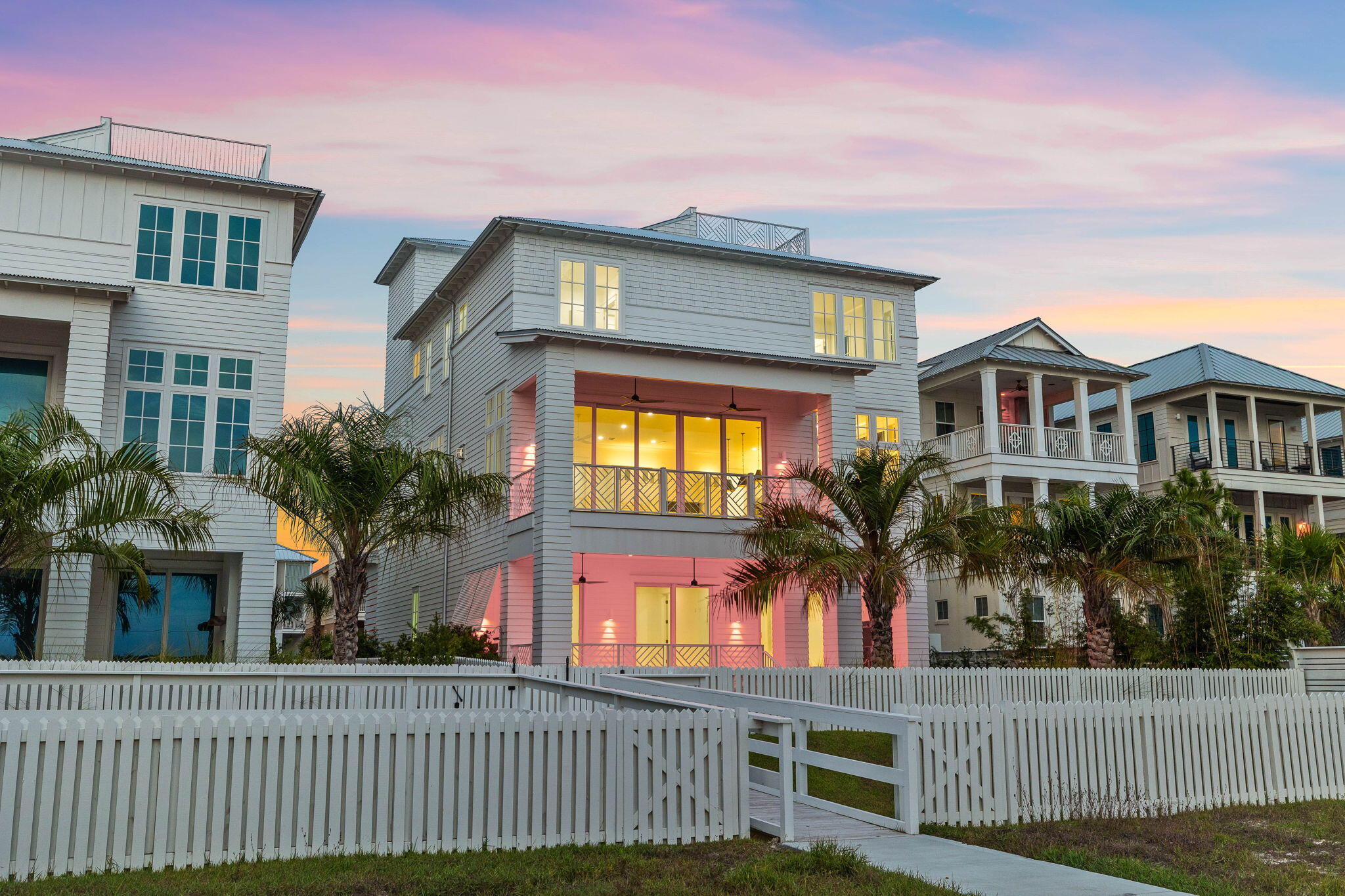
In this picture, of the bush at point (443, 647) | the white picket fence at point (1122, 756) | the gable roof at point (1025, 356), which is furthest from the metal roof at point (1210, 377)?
the white picket fence at point (1122, 756)

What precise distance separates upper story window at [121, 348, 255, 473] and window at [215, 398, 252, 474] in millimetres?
13

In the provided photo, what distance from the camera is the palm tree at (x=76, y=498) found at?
15578mm

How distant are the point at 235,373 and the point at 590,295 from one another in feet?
24.7

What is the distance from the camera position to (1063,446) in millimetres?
32844

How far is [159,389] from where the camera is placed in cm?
2120

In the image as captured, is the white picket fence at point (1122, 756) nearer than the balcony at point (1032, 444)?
Yes

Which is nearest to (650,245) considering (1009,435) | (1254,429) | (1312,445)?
(1009,435)

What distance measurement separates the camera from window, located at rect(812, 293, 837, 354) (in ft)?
87.1

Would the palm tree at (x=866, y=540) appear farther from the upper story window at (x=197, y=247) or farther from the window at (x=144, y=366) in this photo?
the window at (x=144, y=366)

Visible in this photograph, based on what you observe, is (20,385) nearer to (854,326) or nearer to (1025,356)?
(854,326)

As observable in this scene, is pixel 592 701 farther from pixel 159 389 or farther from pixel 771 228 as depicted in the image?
pixel 771 228

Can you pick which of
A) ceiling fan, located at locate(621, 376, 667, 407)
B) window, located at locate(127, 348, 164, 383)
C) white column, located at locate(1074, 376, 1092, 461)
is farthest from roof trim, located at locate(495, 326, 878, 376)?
white column, located at locate(1074, 376, 1092, 461)

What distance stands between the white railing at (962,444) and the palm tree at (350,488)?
697 inches

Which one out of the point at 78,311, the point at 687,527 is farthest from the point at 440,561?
the point at 78,311
